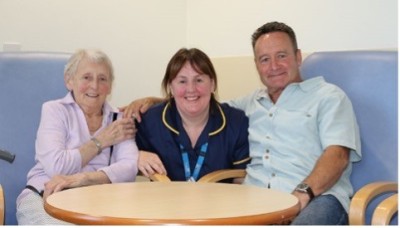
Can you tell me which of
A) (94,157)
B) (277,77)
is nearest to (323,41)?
(277,77)

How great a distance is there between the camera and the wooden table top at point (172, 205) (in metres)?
1.44

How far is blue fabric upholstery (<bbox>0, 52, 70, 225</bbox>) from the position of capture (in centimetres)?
241

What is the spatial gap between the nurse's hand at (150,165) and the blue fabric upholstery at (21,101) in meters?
0.49

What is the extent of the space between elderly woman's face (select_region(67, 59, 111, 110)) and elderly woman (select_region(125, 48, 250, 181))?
241mm

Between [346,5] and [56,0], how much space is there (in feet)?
4.95

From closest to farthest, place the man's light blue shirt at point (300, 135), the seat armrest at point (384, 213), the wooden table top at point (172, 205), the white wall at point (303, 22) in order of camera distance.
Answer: the wooden table top at point (172, 205) < the seat armrest at point (384, 213) < the man's light blue shirt at point (300, 135) < the white wall at point (303, 22)

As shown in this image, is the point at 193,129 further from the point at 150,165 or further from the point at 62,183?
the point at 62,183

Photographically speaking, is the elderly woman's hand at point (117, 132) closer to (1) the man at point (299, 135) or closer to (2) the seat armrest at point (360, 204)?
(1) the man at point (299, 135)

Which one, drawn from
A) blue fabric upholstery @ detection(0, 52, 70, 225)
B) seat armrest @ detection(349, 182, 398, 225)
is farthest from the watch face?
blue fabric upholstery @ detection(0, 52, 70, 225)

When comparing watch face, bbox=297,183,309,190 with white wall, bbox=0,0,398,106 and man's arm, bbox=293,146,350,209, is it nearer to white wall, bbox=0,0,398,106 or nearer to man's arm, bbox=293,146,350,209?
man's arm, bbox=293,146,350,209

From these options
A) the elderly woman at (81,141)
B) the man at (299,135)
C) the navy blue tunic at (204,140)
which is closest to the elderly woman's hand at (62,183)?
the elderly woman at (81,141)

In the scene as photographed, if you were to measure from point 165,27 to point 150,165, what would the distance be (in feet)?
4.73

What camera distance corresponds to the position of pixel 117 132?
236cm

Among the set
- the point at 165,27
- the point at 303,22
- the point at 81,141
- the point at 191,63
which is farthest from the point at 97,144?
the point at 165,27
